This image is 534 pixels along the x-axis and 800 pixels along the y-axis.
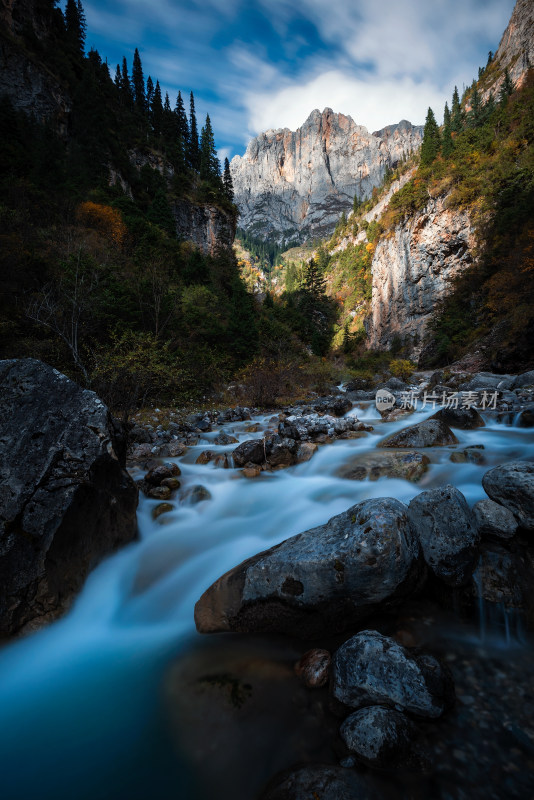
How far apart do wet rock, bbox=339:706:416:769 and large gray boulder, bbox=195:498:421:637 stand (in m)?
0.80

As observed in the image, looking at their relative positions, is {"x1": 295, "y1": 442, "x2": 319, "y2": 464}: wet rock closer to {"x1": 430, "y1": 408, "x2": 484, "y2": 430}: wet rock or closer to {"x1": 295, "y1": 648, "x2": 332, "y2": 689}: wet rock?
{"x1": 430, "y1": 408, "x2": 484, "y2": 430}: wet rock

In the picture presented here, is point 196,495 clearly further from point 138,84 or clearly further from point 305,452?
point 138,84

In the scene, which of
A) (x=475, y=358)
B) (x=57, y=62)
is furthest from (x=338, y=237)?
(x=475, y=358)

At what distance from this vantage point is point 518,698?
7.10 feet

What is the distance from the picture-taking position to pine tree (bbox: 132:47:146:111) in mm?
44838

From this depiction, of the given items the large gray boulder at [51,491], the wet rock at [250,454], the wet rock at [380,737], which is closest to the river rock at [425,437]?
the wet rock at [250,454]

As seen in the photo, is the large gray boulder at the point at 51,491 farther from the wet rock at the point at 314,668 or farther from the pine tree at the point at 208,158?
the pine tree at the point at 208,158

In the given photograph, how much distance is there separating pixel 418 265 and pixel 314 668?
121 ft

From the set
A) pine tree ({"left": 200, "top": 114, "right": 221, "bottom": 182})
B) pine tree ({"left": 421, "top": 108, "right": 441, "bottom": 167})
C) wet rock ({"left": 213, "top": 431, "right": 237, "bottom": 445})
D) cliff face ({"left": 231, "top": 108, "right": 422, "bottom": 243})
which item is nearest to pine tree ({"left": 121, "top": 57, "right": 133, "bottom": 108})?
pine tree ({"left": 200, "top": 114, "right": 221, "bottom": 182})

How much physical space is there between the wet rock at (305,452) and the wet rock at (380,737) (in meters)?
4.88

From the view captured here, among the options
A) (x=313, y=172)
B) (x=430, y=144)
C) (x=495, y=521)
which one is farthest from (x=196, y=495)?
(x=313, y=172)

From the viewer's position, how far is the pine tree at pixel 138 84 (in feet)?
147

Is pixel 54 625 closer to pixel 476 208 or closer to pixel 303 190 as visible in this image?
pixel 476 208

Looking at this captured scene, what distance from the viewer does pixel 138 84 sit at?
1902 inches
